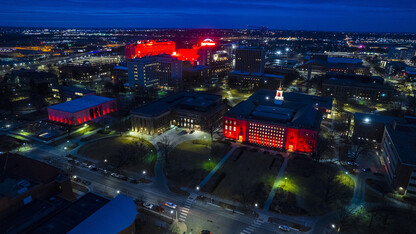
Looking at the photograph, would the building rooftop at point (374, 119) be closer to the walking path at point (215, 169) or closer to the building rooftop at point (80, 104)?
the walking path at point (215, 169)

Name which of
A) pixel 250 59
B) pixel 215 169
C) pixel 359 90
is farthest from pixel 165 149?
pixel 250 59

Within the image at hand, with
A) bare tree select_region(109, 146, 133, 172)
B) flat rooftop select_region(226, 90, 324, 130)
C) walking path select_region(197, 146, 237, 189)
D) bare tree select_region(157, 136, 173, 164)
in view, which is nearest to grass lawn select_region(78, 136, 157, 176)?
bare tree select_region(109, 146, 133, 172)

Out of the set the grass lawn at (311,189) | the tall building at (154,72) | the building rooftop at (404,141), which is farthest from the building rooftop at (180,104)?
the building rooftop at (404,141)

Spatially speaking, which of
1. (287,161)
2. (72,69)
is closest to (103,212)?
(287,161)

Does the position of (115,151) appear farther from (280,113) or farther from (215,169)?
(280,113)

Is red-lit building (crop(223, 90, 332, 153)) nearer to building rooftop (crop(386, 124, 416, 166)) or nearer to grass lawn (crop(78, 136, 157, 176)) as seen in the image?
building rooftop (crop(386, 124, 416, 166))

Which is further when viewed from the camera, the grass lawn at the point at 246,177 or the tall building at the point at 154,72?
the tall building at the point at 154,72
